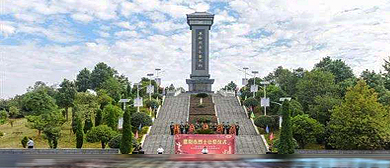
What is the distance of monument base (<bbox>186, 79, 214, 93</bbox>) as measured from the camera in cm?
6625

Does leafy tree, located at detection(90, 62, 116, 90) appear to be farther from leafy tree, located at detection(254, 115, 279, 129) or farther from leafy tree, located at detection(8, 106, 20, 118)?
leafy tree, located at detection(254, 115, 279, 129)

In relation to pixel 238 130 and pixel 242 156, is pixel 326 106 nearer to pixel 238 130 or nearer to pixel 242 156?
pixel 238 130

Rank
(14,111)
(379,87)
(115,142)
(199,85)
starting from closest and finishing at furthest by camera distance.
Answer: (115,142)
(379,87)
(14,111)
(199,85)

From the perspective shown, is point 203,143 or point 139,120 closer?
point 203,143

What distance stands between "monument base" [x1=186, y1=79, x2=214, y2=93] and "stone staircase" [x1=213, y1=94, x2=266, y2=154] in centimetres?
814

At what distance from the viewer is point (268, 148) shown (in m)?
28.2

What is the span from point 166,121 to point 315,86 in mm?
14526

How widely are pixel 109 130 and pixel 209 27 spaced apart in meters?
41.5

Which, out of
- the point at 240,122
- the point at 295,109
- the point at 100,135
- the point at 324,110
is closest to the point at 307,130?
the point at 324,110

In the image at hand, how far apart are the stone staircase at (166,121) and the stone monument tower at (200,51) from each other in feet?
23.3

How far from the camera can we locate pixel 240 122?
3938 centimetres

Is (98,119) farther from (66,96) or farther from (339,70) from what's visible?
(339,70)

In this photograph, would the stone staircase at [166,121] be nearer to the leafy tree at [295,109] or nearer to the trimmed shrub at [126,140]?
the trimmed shrub at [126,140]

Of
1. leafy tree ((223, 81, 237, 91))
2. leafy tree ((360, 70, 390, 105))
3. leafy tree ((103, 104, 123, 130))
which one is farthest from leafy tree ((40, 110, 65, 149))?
leafy tree ((223, 81, 237, 91))
